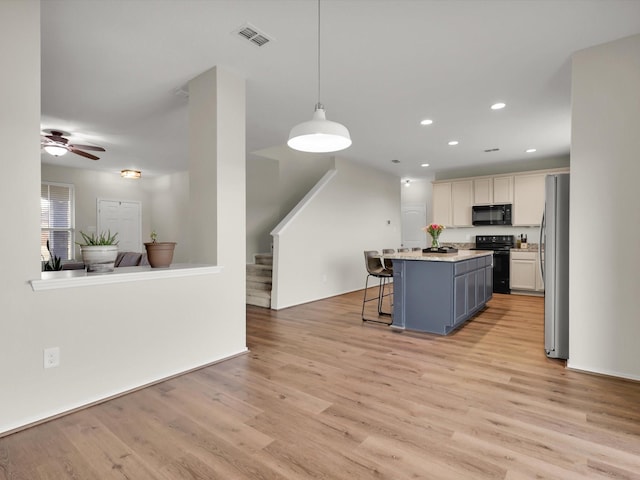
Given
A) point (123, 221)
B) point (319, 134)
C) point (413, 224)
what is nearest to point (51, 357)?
Result: point (319, 134)

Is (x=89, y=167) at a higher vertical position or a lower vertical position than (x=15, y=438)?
higher

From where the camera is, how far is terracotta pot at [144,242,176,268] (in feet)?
9.68

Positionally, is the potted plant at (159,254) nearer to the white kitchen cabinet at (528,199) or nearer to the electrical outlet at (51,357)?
the electrical outlet at (51,357)

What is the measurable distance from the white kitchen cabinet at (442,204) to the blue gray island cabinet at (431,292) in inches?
129

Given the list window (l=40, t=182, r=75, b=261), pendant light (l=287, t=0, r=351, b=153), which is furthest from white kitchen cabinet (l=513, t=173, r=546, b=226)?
window (l=40, t=182, r=75, b=261)

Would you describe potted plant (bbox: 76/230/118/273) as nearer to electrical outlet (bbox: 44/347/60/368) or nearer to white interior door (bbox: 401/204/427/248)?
electrical outlet (bbox: 44/347/60/368)

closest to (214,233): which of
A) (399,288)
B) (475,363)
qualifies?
(399,288)

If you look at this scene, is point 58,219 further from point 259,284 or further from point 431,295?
point 431,295

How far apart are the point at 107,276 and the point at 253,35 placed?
6.82ft

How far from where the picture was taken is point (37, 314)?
2.11 m

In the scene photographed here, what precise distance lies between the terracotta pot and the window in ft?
19.6

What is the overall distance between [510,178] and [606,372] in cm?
481

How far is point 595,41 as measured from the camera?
2725mm

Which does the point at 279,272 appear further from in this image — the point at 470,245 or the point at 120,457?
the point at 470,245
